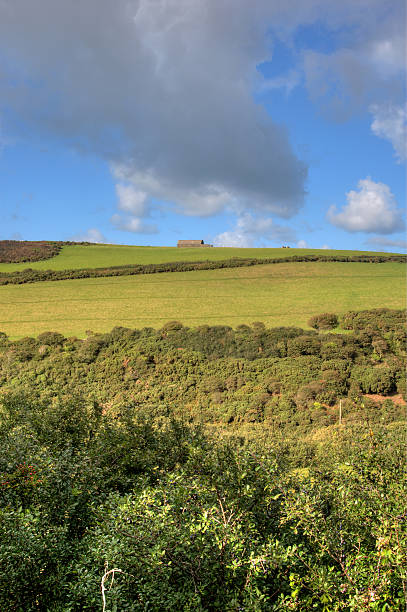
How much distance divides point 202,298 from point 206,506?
44.4 meters

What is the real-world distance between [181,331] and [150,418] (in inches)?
1050

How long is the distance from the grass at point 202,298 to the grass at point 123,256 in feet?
32.9

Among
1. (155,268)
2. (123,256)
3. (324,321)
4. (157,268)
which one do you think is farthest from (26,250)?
(324,321)

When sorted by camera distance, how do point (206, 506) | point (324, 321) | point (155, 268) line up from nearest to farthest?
point (206, 506) → point (324, 321) → point (155, 268)

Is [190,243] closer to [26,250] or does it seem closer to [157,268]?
[157,268]

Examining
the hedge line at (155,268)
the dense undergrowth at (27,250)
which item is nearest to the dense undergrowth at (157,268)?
the hedge line at (155,268)

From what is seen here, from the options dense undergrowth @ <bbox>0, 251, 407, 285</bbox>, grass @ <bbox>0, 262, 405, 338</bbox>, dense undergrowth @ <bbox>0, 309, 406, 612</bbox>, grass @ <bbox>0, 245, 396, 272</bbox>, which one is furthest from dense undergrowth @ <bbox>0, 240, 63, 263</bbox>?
dense undergrowth @ <bbox>0, 309, 406, 612</bbox>

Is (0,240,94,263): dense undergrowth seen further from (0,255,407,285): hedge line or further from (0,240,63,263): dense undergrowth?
(0,255,407,285): hedge line

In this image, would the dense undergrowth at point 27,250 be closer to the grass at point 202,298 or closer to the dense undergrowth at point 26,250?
the dense undergrowth at point 26,250

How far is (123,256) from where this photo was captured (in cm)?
7538

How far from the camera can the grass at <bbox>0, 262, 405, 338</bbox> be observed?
45569 mm

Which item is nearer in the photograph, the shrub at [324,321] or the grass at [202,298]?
the shrub at [324,321]

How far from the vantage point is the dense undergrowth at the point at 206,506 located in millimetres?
5902

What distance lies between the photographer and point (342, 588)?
18.2ft
